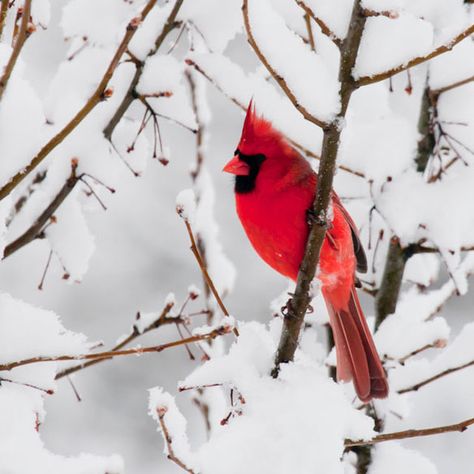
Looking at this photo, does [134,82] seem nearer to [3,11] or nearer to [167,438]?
[3,11]

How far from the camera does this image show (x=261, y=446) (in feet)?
5.46

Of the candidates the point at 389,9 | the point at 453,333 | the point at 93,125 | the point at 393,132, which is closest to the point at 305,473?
the point at 389,9

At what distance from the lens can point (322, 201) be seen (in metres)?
1.75

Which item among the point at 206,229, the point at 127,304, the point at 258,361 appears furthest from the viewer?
the point at 127,304

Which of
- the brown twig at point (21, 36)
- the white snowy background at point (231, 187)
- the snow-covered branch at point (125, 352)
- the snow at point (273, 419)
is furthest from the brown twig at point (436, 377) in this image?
the brown twig at point (21, 36)

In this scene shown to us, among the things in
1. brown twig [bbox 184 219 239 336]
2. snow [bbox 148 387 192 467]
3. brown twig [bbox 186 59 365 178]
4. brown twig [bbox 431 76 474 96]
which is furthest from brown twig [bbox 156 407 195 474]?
brown twig [bbox 431 76 474 96]

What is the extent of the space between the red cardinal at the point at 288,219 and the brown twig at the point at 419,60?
913 millimetres

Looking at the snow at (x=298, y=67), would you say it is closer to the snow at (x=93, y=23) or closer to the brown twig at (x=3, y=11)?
the brown twig at (x=3, y=11)

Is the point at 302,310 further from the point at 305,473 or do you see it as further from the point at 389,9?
the point at 389,9

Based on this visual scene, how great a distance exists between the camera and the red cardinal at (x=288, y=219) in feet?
8.09

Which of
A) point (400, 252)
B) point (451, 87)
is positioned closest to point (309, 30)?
point (451, 87)

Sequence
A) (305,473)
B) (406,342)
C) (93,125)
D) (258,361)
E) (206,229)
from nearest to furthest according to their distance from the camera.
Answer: (305,473) → (258,361) → (93,125) → (406,342) → (206,229)

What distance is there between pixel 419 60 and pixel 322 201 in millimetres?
A: 382

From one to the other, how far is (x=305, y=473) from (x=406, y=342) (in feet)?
3.12
